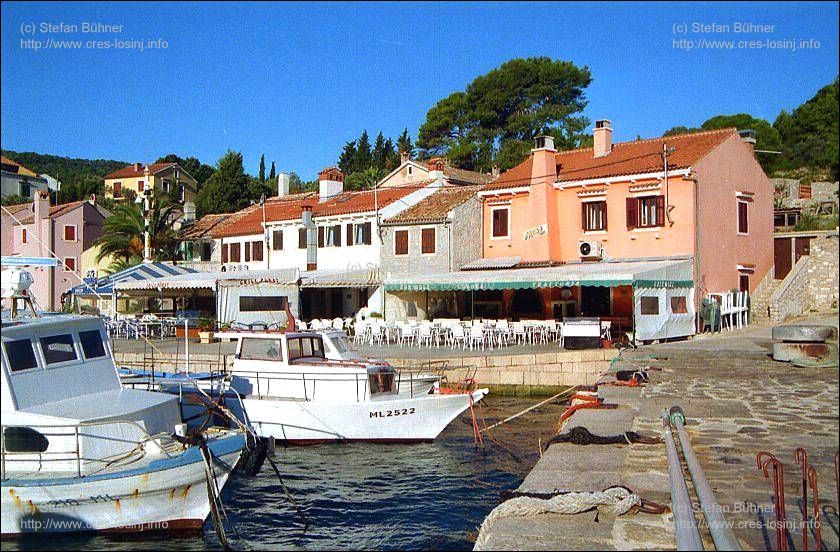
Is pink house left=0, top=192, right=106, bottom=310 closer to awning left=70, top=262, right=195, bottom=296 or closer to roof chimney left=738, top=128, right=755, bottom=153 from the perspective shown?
awning left=70, top=262, right=195, bottom=296

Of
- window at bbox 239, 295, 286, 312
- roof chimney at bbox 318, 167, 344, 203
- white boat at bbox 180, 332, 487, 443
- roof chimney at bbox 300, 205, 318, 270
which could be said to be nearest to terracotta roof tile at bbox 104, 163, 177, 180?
roof chimney at bbox 318, 167, 344, 203

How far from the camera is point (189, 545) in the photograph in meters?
10.6

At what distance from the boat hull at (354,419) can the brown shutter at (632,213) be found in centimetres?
1356

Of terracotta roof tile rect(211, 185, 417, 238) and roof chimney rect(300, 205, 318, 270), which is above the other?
terracotta roof tile rect(211, 185, 417, 238)

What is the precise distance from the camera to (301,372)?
1667 cm

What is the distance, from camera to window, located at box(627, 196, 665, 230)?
2716 centimetres

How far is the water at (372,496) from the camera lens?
10.6m

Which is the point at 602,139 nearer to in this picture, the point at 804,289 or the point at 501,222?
the point at 501,222

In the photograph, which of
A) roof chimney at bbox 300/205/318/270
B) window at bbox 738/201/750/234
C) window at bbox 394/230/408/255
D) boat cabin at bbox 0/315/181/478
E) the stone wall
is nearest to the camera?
boat cabin at bbox 0/315/181/478

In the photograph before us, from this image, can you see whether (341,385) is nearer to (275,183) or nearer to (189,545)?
(189,545)

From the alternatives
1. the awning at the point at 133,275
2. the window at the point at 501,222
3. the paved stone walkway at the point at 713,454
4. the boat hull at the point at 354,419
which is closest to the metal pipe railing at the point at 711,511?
the paved stone walkway at the point at 713,454

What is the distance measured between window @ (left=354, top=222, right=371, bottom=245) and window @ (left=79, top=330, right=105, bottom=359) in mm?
21870

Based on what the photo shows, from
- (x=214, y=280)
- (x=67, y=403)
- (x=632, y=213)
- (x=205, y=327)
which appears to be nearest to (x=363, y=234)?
A: (x=214, y=280)

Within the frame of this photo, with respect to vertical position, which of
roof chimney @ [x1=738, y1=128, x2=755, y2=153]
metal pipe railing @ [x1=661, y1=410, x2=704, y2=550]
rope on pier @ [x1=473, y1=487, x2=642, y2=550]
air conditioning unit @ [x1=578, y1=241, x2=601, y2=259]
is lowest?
rope on pier @ [x1=473, y1=487, x2=642, y2=550]
